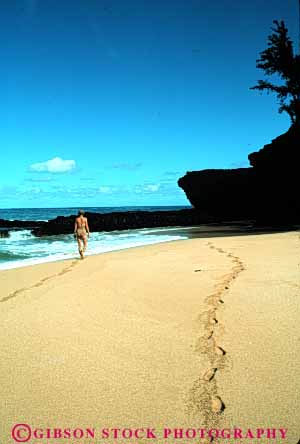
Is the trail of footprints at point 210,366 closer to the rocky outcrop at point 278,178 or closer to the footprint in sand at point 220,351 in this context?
the footprint in sand at point 220,351

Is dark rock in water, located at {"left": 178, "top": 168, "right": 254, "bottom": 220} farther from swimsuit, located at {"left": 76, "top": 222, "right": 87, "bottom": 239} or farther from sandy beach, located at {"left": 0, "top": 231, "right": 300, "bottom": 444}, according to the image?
Result: sandy beach, located at {"left": 0, "top": 231, "right": 300, "bottom": 444}

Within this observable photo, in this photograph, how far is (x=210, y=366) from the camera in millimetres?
3250

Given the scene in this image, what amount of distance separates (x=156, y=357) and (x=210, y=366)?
0.54 meters

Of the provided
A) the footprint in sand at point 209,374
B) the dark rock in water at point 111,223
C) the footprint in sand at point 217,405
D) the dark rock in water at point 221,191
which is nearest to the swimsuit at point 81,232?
the footprint in sand at point 209,374

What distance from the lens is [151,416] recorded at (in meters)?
2.59

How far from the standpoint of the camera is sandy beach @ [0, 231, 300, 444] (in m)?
2.58

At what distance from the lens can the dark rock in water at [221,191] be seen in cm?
4206

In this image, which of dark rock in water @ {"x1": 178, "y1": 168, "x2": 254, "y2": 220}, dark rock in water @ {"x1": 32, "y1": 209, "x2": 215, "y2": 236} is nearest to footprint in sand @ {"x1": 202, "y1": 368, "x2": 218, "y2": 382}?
dark rock in water @ {"x1": 32, "y1": 209, "x2": 215, "y2": 236}

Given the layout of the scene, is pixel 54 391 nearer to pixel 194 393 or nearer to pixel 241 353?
pixel 194 393

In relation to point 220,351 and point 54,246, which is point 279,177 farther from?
point 220,351

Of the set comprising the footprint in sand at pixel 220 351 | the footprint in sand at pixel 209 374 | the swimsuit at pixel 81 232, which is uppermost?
the swimsuit at pixel 81 232

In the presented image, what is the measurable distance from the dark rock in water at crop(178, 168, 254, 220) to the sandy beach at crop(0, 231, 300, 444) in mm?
35886

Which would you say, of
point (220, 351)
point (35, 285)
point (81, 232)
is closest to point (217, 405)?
point (220, 351)

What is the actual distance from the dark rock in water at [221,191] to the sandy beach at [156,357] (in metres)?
35.9
